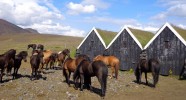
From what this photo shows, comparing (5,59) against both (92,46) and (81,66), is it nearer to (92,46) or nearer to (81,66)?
(81,66)

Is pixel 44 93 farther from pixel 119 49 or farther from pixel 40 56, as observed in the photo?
pixel 119 49

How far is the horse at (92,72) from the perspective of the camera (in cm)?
1734

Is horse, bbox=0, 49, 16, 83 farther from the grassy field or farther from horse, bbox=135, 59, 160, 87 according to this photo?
the grassy field

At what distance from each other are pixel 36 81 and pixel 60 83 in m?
1.80

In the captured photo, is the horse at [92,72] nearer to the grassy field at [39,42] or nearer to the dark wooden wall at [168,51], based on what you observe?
the dark wooden wall at [168,51]

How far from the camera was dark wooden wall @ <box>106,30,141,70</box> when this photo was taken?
1364 inches

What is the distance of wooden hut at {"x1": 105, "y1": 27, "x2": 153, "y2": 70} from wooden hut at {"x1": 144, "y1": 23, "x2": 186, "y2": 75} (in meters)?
2.09

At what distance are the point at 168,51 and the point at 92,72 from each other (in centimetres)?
1551

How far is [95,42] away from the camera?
1576 inches

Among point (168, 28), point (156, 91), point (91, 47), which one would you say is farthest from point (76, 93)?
point (91, 47)

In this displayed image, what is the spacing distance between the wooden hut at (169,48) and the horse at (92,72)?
1391 cm

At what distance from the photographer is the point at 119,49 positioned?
36.6 meters

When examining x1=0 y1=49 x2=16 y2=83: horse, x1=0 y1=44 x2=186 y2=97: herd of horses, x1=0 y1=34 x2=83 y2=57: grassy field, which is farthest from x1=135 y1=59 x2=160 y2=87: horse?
x1=0 y1=34 x2=83 y2=57: grassy field

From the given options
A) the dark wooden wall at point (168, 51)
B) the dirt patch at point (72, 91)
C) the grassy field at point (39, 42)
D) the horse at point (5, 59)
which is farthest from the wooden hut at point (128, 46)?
the grassy field at point (39, 42)
